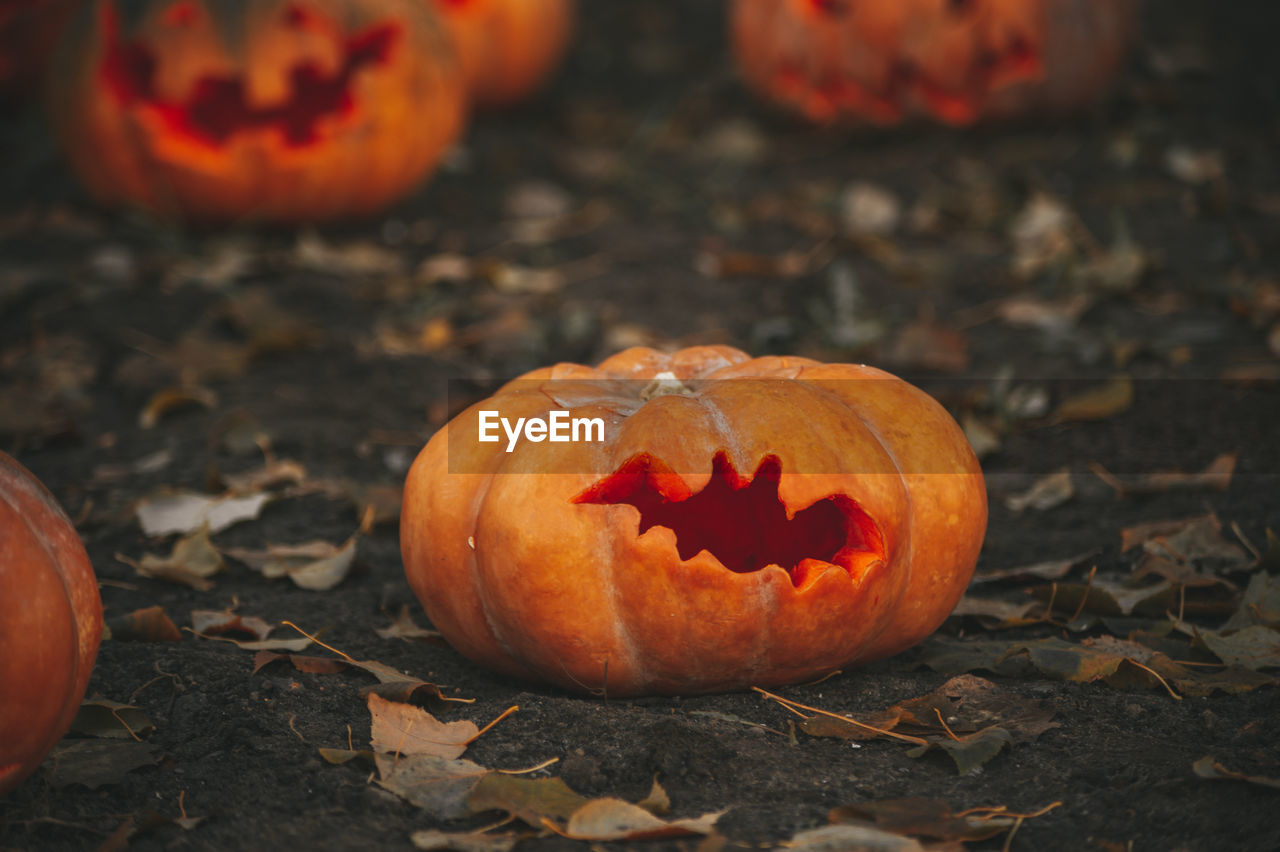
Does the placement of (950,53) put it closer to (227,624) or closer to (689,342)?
(689,342)

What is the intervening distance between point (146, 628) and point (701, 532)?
104 cm

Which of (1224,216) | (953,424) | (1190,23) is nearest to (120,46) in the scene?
(953,424)

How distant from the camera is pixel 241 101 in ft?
14.8

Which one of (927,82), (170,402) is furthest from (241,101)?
(927,82)

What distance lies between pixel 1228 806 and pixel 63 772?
1.68 m

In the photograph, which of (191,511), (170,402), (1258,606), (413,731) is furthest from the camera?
(170,402)

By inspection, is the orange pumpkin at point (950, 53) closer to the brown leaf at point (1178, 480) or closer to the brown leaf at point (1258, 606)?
the brown leaf at point (1178, 480)

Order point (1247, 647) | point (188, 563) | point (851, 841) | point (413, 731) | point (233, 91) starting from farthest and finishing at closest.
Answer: point (233, 91), point (188, 563), point (1247, 647), point (413, 731), point (851, 841)

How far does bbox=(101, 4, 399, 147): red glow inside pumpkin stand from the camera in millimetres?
4461

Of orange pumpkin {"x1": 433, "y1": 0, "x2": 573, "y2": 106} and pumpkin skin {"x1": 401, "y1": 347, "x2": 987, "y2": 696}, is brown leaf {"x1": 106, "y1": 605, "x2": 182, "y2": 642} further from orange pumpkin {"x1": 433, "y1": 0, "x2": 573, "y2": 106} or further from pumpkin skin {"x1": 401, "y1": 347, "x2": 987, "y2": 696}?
orange pumpkin {"x1": 433, "y1": 0, "x2": 573, "y2": 106}

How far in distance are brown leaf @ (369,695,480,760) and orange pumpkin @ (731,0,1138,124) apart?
432 centimetres

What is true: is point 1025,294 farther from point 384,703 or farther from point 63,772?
point 63,772

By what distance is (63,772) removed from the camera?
179 cm

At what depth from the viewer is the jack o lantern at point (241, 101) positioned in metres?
4.42
